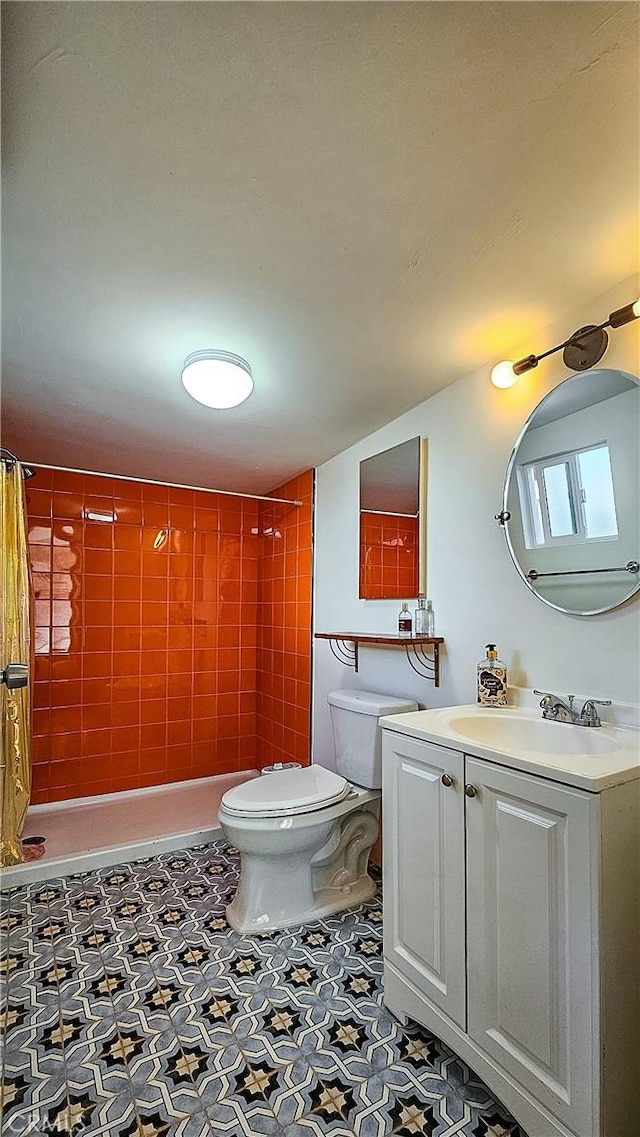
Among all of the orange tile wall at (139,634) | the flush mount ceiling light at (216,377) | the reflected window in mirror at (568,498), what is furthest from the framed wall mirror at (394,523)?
the orange tile wall at (139,634)

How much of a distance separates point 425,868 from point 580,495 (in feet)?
3.69

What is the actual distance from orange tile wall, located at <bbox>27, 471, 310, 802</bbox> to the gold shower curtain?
902 millimetres

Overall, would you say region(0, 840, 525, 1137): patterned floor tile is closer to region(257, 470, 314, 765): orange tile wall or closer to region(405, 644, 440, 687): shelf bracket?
region(405, 644, 440, 687): shelf bracket

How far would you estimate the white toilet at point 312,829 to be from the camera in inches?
76.8

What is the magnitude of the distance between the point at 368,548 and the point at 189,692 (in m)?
1.74

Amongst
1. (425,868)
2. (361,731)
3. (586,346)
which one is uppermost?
(586,346)

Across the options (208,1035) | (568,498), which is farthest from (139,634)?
(568,498)

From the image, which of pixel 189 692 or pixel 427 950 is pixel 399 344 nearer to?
pixel 427 950

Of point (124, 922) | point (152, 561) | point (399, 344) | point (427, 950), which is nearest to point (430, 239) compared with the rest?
point (399, 344)

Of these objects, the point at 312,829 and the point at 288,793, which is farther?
the point at 288,793

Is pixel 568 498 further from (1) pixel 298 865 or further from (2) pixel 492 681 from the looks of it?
(1) pixel 298 865

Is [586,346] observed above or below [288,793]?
above

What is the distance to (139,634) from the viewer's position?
339 cm

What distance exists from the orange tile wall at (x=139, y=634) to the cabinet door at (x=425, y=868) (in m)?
1.60
